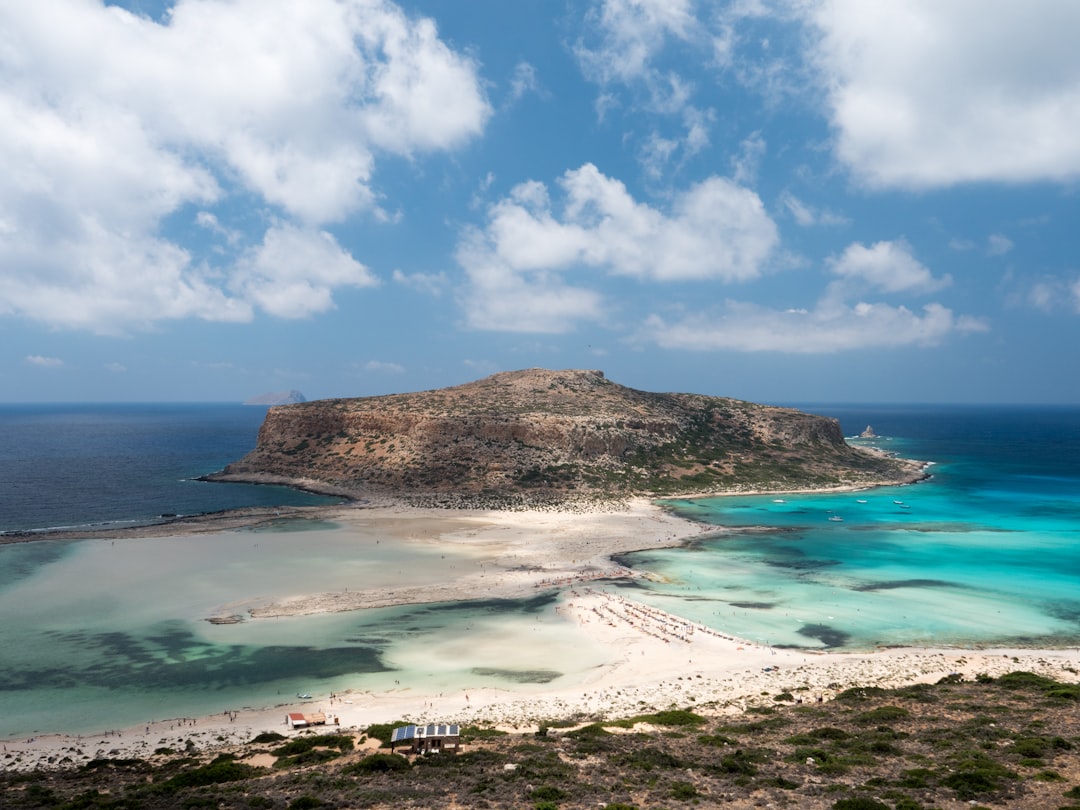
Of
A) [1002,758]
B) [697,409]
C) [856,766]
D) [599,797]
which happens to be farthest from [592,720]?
[697,409]

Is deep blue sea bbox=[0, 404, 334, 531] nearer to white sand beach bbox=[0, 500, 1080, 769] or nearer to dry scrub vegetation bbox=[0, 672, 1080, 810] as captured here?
white sand beach bbox=[0, 500, 1080, 769]

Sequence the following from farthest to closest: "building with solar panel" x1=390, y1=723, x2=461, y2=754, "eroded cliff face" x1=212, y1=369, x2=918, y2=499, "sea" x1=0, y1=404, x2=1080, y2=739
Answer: "eroded cliff face" x1=212, y1=369, x2=918, y2=499, "sea" x1=0, y1=404, x2=1080, y2=739, "building with solar panel" x1=390, y1=723, x2=461, y2=754

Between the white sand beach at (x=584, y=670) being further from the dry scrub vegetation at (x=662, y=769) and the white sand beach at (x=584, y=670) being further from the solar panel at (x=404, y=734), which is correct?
the solar panel at (x=404, y=734)

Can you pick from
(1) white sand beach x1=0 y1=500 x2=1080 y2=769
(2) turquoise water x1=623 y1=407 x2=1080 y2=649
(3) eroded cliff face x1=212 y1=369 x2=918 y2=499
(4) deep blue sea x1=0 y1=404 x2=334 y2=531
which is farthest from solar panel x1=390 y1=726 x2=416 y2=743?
(3) eroded cliff face x1=212 y1=369 x2=918 y2=499

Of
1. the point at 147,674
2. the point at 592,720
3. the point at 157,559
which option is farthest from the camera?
the point at 157,559

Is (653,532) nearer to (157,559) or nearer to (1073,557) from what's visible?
(1073,557)

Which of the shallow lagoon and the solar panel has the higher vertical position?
the solar panel
